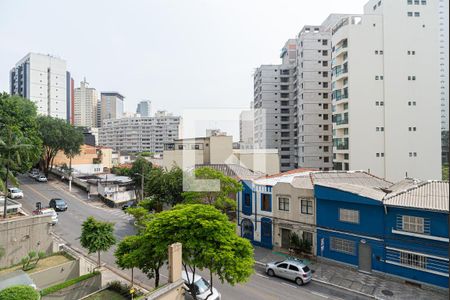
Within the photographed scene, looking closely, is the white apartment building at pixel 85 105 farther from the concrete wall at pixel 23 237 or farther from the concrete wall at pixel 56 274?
the concrete wall at pixel 56 274

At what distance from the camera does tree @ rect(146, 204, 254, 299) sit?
10.2 metres

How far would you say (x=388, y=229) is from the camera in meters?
15.3

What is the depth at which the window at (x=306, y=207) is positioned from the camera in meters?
18.5

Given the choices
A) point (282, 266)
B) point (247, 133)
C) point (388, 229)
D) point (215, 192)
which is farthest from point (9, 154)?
point (247, 133)

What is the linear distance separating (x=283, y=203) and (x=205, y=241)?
33.3 feet

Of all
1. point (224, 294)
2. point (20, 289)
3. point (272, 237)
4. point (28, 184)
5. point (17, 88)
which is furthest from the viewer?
point (17, 88)

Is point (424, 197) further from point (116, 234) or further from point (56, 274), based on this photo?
point (116, 234)

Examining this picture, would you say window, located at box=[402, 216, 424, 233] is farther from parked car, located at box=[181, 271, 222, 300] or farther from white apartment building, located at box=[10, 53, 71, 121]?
white apartment building, located at box=[10, 53, 71, 121]

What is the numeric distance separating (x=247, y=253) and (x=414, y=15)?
36266mm

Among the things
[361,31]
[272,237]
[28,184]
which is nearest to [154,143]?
[28,184]

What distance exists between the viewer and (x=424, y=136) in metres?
32.6

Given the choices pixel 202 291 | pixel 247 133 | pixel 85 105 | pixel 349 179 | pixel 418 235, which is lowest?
pixel 202 291

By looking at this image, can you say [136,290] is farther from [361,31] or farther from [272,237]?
[361,31]

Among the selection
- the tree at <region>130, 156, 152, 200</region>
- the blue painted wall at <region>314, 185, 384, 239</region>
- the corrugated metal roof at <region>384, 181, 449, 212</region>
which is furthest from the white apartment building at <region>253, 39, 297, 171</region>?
the corrugated metal roof at <region>384, 181, 449, 212</region>
